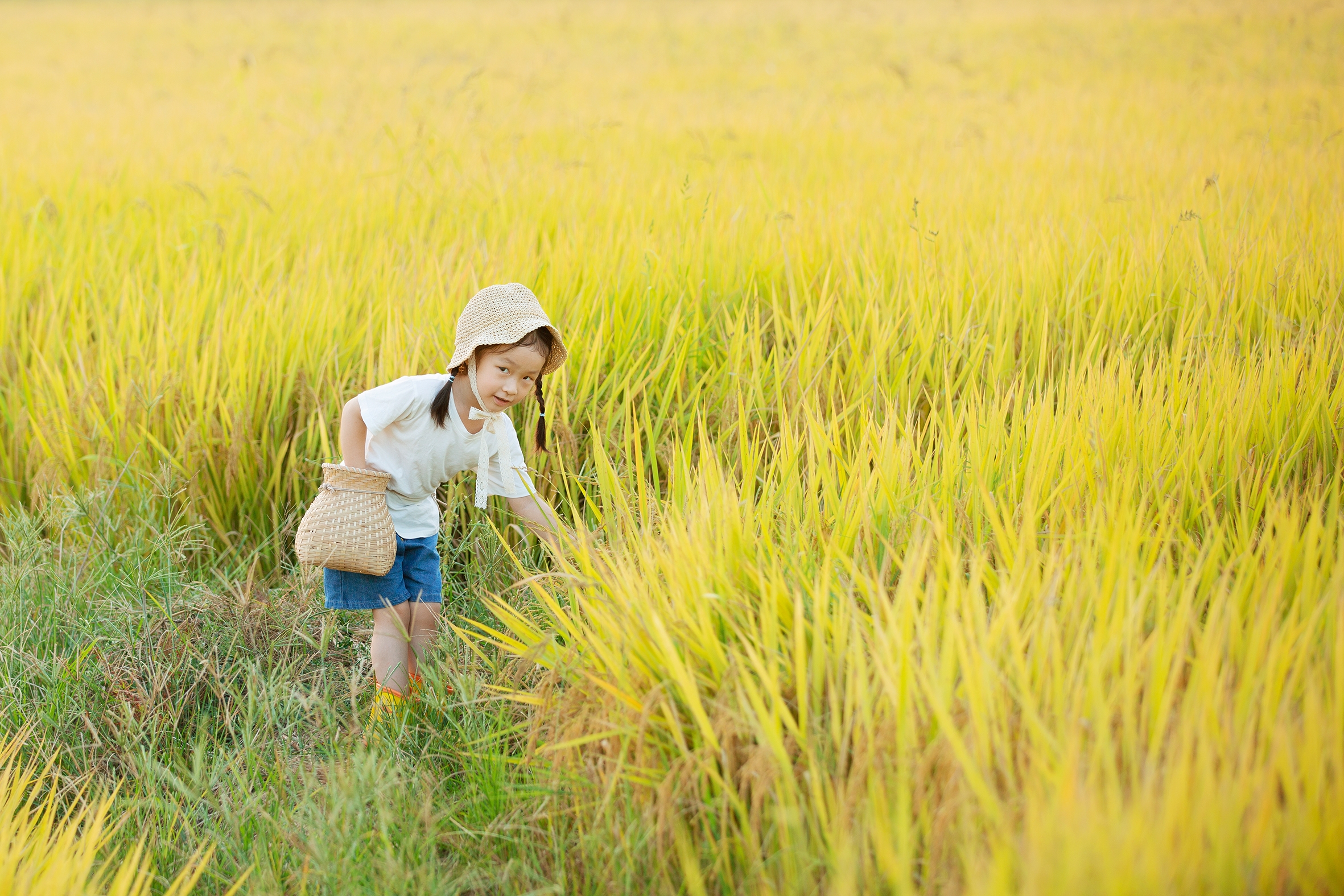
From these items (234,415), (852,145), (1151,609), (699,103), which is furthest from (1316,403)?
(699,103)

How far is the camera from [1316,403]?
158cm

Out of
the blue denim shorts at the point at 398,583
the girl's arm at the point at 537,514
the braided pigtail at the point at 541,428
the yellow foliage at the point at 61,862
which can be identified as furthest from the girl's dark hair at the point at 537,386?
the yellow foliage at the point at 61,862

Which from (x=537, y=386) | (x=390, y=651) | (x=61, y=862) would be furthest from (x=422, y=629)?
(x=61, y=862)

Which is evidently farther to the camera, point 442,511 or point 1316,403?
point 442,511

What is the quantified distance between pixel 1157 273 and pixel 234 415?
246cm

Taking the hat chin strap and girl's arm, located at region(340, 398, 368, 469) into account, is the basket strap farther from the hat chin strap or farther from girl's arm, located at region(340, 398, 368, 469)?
the hat chin strap

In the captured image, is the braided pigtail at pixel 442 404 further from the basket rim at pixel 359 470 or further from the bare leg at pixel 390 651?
the bare leg at pixel 390 651

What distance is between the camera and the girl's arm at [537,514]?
164 cm

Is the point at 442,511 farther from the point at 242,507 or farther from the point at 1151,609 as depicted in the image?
the point at 1151,609

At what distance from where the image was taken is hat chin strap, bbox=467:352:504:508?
1.61 metres

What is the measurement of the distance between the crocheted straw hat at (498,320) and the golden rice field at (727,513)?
27cm

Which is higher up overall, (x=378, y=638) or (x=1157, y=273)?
(x=1157, y=273)

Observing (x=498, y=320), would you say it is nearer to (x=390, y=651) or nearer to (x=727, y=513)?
(x=727, y=513)

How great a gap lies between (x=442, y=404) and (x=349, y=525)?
28 centimetres
